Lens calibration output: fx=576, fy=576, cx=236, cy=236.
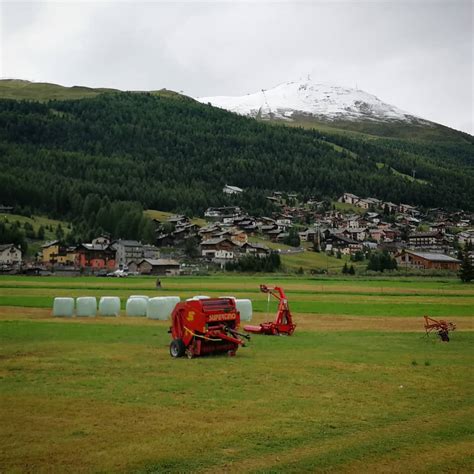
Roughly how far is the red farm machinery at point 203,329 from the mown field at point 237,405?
62 cm

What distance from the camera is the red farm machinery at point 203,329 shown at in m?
21.5

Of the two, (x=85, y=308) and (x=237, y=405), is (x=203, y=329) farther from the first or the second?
(x=85, y=308)

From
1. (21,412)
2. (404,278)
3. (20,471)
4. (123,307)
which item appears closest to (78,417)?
(21,412)

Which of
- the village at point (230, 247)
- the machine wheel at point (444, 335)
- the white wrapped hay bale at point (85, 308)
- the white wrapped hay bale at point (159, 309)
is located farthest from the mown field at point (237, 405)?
the village at point (230, 247)

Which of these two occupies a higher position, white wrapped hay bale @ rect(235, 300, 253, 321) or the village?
the village

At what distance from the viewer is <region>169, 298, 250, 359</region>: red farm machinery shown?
21.5 m

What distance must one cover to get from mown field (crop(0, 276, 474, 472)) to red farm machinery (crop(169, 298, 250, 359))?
2.02ft

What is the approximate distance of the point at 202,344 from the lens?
21719 millimetres

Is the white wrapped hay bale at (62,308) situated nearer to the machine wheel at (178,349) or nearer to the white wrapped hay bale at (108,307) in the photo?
the white wrapped hay bale at (108,307)

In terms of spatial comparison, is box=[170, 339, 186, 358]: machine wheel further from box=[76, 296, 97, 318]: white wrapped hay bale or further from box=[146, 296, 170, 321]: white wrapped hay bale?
box=[76, 296, 97, 318]: white wrapped hay bale

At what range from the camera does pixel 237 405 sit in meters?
14.4

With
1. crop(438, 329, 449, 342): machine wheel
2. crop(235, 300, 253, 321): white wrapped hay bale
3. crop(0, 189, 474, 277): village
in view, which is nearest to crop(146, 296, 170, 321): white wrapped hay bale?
crop(235, 300, 253, 321): white wrapped hay bale

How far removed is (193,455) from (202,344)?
1113cm

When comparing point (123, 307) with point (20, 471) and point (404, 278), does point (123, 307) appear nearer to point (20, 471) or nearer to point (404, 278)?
point (20, 471)
